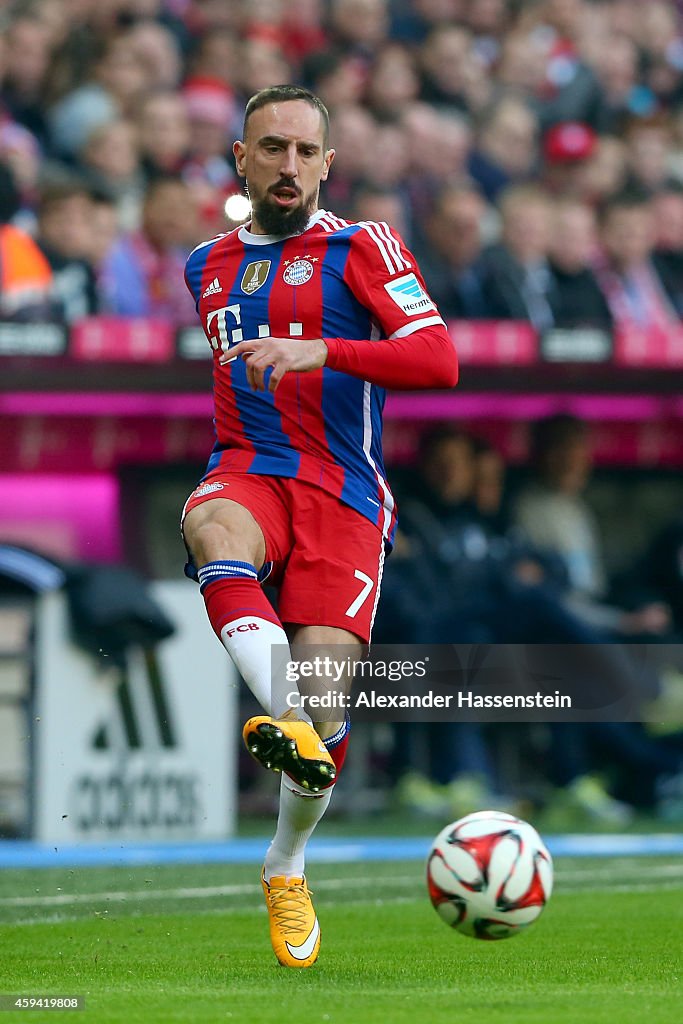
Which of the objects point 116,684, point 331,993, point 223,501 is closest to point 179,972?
point 331,993

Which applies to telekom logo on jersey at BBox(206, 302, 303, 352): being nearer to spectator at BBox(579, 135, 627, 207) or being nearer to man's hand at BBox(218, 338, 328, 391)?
man's hand at BBox(218, 338, 328, 391)

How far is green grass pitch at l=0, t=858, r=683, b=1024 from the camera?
401 centimetres

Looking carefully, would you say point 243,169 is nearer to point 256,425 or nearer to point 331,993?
point 256,425

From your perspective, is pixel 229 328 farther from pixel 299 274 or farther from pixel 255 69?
pixel 255 69

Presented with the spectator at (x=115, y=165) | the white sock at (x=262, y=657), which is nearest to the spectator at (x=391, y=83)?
the spectator at (x=115, y=165)

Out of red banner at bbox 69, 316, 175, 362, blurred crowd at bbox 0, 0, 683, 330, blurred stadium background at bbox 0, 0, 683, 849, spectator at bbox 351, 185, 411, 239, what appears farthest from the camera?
spectator at bbox 351, 185, 411, 239

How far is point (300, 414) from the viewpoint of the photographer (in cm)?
528

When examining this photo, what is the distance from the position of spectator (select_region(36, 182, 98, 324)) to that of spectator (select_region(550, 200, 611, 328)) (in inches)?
111

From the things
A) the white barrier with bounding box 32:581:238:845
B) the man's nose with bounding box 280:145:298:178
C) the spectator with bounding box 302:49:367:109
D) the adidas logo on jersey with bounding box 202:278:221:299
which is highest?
the spectator with bounding box 302:49:367:109

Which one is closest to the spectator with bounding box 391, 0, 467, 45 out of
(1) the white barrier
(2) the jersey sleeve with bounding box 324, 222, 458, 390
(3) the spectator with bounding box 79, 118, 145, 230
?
(3) the spectator with bounding box 79, 118, 145, 230

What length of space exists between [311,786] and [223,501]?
35.9 inches

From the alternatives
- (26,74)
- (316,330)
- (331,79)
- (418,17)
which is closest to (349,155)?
(331,79)

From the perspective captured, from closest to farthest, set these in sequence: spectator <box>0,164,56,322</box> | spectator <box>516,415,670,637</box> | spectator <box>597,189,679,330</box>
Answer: spectator <box>0,164,56,322</box>, spectator <box>516,415,670,637</box>, spectator <box>597,189,679,330</box>

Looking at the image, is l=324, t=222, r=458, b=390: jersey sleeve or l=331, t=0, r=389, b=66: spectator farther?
l=331, t=0, r=389, b=66: spectator
